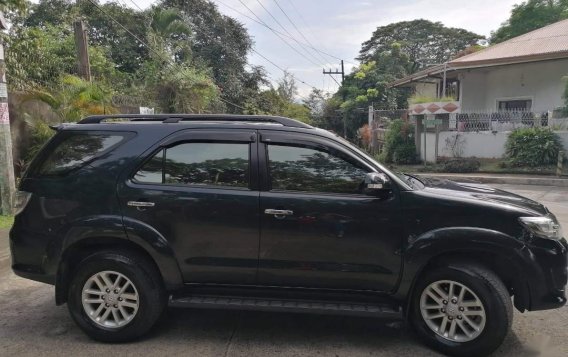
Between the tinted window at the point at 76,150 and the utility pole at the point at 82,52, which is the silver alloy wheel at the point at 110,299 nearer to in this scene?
the tinted window at the point at 76,150

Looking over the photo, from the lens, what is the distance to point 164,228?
3.75 meters

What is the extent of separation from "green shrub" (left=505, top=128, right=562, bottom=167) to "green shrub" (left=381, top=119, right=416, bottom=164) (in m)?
3.86

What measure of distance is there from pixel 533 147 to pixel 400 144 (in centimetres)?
525

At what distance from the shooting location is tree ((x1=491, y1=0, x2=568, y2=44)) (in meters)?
31.0

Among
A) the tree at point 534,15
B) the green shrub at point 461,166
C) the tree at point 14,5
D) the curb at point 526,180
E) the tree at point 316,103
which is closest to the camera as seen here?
the tree at point 14,5

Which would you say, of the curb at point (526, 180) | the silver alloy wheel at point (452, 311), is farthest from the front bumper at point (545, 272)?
the curb at point (526, 180)

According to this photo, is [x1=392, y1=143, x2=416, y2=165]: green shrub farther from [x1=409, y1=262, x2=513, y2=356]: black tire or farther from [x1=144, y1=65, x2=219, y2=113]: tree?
[x1=409, y1=262, x2=513, y2=356]: black tire

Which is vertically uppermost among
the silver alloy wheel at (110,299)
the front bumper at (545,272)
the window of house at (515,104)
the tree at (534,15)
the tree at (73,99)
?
the tree at (534,15)

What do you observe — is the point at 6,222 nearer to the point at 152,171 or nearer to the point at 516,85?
the point at 152,171

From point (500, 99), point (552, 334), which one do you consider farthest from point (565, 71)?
point (552, 334)

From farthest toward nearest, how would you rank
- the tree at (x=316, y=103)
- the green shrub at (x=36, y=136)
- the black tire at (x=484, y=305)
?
1. the tree at (x=316, y=103)
2. the green shrub at (x=36, y=136)
3. the black tire at (x=484, y=305)

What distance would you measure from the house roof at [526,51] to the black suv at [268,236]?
1697 centimetres

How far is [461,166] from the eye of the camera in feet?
54.7

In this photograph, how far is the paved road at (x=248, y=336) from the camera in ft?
12.0
